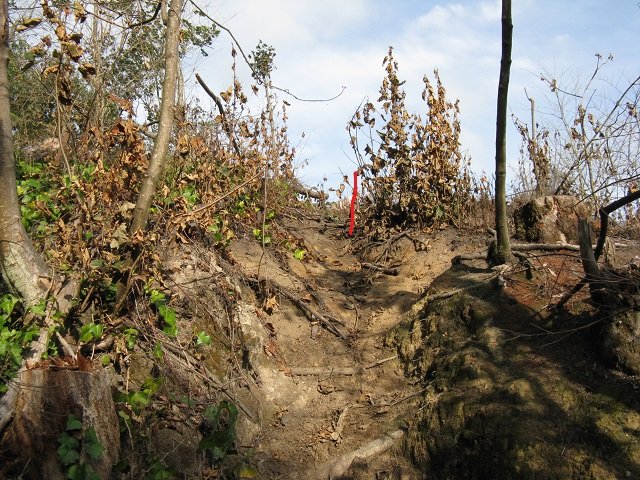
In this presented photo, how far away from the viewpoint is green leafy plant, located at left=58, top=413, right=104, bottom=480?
138 inches

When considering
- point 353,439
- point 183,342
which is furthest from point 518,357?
point 183,342

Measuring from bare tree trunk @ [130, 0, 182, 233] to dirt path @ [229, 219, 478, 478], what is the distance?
1.62m

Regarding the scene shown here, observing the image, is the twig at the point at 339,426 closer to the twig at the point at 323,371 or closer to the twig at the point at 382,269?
the twig at the point at 323,371

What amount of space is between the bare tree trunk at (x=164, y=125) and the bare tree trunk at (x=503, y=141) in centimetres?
297

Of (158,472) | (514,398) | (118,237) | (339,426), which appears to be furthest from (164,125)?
(514,398)

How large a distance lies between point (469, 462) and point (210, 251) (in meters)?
3.33

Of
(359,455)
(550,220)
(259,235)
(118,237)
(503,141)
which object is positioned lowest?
(359,455)

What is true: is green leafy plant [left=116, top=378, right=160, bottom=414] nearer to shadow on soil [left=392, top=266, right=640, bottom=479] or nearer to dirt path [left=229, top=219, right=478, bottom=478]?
dirt path [left=229, top=219, right=478, bottom=478]

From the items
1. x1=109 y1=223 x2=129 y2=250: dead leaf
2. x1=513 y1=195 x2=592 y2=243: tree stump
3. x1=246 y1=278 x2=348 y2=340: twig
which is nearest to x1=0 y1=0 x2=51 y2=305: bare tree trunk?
x1=109 y1=223 x2=129 y2=250: dead leaf

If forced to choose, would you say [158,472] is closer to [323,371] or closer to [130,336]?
[130,336]

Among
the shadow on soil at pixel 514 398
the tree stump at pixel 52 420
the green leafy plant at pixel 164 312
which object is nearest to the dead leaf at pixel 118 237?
the green leafy plant at pixel 164 312

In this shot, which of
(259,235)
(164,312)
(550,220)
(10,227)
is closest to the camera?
(10,227)

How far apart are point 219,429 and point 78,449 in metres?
1.25

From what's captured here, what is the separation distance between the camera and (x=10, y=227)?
4.20 meters
